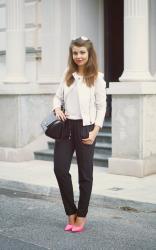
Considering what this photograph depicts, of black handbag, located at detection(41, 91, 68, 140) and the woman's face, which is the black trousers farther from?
the woman's face

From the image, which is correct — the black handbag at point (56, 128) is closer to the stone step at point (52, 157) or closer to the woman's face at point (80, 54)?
the woman's face at point (80, 54)

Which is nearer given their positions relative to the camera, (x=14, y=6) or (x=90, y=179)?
(x=90, y=179)

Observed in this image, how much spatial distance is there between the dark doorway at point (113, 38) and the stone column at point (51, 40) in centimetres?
126

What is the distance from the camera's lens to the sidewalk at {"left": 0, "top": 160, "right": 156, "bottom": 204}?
781 cm

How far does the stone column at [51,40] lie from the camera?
11.8 metres

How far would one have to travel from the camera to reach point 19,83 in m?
11.4

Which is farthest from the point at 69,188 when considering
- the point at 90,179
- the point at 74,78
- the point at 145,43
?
the point at 145,43

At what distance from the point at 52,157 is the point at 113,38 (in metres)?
3.25

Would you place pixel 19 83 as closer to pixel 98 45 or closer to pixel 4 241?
pixel 98 45

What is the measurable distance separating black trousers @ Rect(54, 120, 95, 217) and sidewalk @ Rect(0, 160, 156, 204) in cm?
170

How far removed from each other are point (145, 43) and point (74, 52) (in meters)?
4.00

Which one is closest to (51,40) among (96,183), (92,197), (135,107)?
(135,107)

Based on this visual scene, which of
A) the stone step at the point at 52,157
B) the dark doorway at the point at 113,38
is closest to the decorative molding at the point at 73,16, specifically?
the dark doorway at the point at 113,38

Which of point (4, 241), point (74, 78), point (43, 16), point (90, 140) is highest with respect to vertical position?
point (43, 16)
